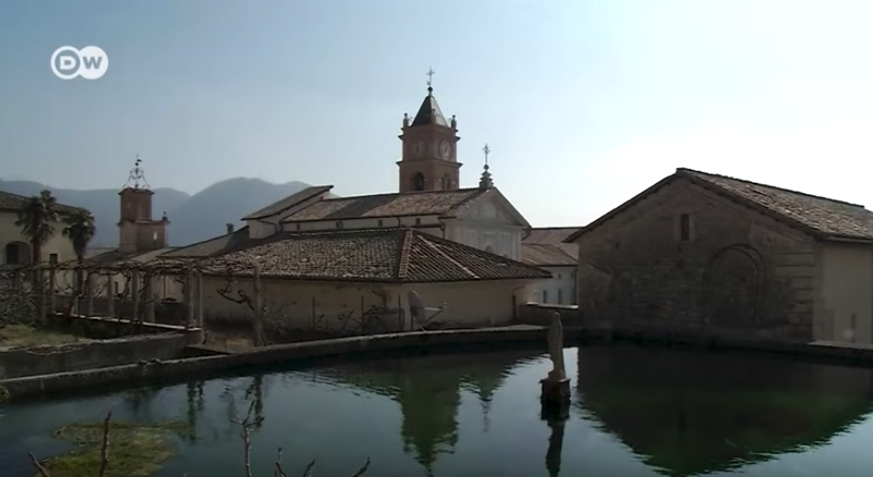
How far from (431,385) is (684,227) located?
414 inches

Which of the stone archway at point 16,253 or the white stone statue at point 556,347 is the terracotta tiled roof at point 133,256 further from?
the white stone statue at point 556,347

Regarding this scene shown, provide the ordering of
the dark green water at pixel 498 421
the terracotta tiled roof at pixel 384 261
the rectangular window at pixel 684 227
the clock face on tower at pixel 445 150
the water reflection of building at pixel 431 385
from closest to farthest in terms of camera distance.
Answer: the dark green water at pixel 498 421, the water reflection of building at pixel 431 385, the rectangular window at pixel 684 227, the terracotta tiled roof at pixel 384 261, the clock face on tower at pixel 445 150

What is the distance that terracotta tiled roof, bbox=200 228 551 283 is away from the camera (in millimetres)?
21688

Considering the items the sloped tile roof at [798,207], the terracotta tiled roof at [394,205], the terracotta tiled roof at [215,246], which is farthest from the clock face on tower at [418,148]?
the sloped tile roof at [798,207]

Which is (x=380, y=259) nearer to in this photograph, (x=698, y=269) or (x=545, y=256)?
(x=698, y=269)

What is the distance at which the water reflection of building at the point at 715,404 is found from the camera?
9.81 meters

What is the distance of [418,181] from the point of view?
1705 inches

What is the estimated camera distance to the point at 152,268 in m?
20.3

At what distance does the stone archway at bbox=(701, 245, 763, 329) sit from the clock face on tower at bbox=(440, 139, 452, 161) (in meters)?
25.3

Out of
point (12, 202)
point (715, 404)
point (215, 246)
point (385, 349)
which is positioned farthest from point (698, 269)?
point (12, 202)

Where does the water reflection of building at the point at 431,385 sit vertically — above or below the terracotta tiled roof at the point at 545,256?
below

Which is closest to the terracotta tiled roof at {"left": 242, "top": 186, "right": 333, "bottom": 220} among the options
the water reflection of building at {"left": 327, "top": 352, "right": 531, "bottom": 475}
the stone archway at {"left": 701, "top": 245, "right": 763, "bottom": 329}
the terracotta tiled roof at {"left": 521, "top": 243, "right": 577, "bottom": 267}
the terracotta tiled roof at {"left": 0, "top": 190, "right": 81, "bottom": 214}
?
the terracotta tiled roof at {"left": 521, "top": 243, "right": 577, "bottom": 267}

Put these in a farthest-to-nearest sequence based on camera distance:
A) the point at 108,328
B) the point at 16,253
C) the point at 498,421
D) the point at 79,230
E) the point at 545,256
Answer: the point at 79,230 < the point at 16,253 < the point at 545,256 < the point at 108,328 < the point at 498,421

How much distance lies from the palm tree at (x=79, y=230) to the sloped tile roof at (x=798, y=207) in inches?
1446
